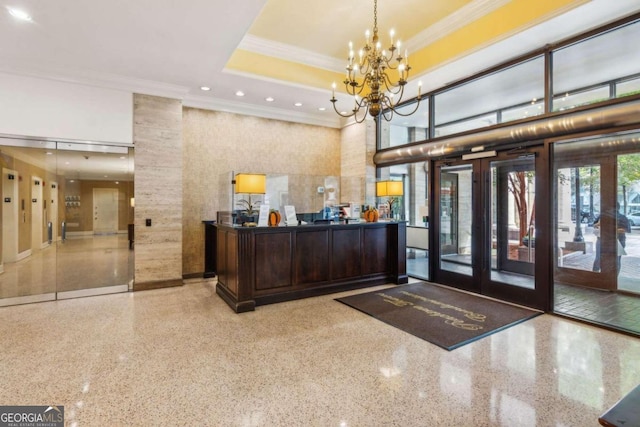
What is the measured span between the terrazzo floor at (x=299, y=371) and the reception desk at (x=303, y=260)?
55 cm

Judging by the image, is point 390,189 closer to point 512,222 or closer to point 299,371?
point 512,222

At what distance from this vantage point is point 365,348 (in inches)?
128

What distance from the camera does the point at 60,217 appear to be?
503cm

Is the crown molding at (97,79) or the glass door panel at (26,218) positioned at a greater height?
the crown molding at (97,79)

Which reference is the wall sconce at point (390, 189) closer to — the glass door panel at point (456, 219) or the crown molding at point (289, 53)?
the glass door panel at point (456, 219)

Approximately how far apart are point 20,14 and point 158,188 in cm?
273

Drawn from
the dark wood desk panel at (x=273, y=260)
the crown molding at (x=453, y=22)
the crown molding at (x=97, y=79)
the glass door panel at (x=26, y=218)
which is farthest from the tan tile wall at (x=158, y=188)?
the crown molding at (x=453, y=22)

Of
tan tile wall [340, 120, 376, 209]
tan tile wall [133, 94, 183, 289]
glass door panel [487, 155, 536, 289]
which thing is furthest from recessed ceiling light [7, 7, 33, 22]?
glass door panel [487, 155, 536, 289]

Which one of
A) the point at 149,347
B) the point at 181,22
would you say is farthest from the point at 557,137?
the point at 149,347

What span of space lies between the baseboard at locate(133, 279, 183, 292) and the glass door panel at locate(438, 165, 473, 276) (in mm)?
4747

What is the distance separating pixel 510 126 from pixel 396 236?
2.46 meters

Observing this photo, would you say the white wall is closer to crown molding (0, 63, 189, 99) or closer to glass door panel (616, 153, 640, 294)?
crown molding (0, 63, 189, 99)
